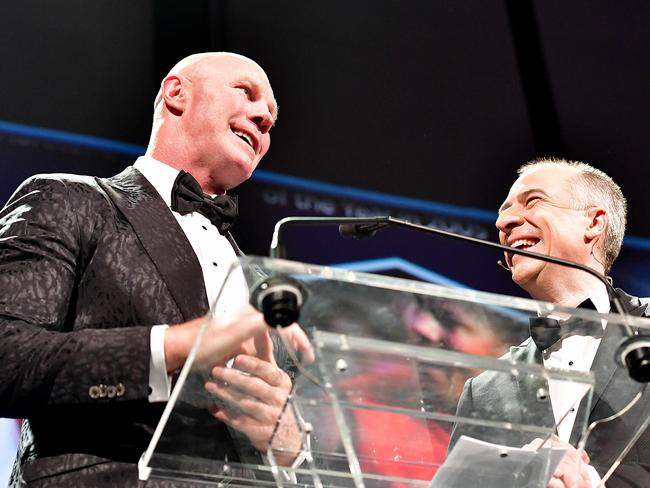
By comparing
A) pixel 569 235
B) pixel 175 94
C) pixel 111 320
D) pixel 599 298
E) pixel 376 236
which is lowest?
pixel 376 236

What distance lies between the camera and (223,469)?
1.26m

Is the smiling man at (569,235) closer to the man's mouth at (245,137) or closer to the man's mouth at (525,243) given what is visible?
the man's mouth at (525,243)

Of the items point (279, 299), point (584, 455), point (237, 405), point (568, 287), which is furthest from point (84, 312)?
point (568, 287)

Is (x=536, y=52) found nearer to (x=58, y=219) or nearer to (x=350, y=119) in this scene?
(x=350, y=119)

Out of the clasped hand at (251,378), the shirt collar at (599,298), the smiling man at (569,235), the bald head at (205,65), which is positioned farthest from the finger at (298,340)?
the shirt collar at (599,298)

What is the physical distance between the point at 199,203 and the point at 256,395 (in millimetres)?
715

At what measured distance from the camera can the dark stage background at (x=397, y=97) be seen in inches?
135

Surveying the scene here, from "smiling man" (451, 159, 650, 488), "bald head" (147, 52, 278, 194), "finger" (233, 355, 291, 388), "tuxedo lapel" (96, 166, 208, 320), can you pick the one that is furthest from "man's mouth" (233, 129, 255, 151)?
"finger" (233, 355, 291, 388)

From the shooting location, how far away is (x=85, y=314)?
1.48 meters

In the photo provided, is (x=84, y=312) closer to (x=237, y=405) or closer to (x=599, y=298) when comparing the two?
(x=237, y=405)

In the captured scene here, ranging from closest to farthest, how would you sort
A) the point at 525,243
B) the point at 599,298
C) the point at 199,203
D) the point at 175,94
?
the point at 199,203 → the point at 175,94 → the point at 599,298 → the point at 525,243

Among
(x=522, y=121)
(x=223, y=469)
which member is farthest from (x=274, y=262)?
(x=522, y=121)

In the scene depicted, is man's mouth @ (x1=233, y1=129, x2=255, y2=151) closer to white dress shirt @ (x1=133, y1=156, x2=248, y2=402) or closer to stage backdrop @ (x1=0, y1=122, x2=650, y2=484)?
white dress shirt @ (x1=133, y1=156, x2=248, y2=402)

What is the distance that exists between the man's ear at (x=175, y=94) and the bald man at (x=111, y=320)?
0.23 m
